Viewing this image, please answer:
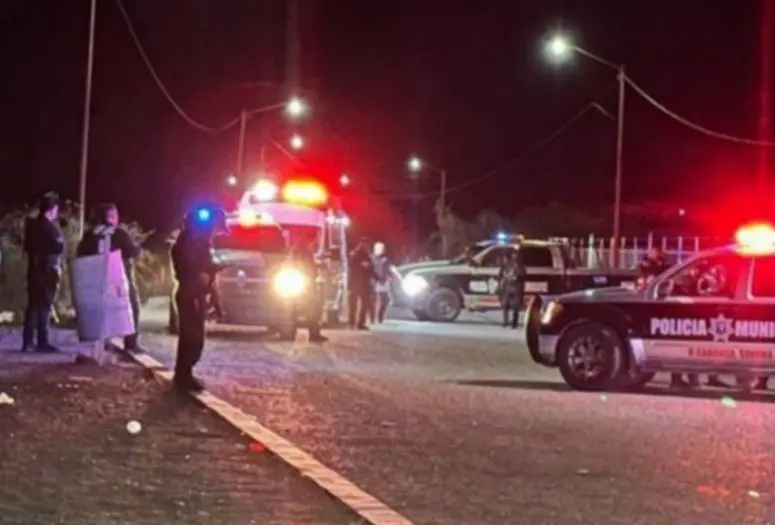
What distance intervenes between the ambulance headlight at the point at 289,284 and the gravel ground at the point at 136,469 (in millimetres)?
8725

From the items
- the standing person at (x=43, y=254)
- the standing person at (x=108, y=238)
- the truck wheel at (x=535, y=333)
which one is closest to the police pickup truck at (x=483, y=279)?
the truck wheel at (x=535, y=333)

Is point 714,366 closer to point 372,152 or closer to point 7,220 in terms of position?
point 7,220

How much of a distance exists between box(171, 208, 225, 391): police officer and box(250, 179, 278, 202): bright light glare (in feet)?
38.4

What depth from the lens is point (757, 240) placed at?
636 inches

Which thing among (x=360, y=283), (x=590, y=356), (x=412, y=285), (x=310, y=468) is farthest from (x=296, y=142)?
(x=310, y=468)

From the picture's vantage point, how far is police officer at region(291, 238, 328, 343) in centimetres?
2225

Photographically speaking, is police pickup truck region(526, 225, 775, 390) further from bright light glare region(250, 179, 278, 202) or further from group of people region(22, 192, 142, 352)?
bright light glare region(250, 179, 278, 202)

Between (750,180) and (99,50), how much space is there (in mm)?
29462

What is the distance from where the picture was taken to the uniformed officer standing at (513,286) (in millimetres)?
28656

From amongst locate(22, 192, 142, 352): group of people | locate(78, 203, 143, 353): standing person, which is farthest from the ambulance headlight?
locate(78, 203, 143, 353): standing person

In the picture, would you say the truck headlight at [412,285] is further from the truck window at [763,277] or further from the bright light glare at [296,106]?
the bright light glare at [296,106]

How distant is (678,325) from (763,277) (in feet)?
3.49

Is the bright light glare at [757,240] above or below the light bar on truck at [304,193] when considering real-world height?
below

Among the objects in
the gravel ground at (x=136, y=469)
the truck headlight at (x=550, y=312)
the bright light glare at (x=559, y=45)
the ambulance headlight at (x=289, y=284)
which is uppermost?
the bright light glare at (x=559, y=45)
